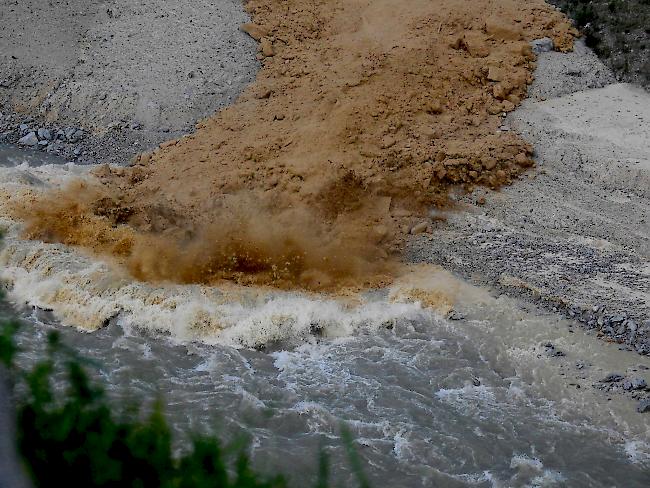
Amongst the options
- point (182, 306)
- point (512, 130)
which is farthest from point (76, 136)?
point (512, 130)

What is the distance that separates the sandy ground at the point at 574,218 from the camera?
899cm

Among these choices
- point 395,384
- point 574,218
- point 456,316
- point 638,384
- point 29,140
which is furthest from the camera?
point 29,140

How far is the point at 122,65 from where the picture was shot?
13.5m

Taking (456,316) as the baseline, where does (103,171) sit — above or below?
above

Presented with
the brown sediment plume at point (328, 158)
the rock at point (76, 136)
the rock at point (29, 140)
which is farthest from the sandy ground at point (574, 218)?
the rock at point (29, 140)

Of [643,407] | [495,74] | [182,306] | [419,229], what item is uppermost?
[495,74]

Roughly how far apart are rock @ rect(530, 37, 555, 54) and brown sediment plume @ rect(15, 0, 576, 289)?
22 cm

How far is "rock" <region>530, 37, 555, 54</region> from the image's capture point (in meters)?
13.1

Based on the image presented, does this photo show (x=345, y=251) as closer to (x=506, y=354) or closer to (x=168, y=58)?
(x=506, y=354)

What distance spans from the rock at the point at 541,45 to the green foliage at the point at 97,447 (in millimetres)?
11707

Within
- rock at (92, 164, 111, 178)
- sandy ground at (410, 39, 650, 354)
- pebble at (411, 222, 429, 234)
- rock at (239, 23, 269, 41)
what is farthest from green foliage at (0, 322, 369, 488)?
rock at (239, 23, 269, 41)

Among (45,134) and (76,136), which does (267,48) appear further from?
(45,134)

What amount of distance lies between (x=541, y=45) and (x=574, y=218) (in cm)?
419

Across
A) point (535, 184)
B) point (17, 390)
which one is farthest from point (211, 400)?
point (535, 184)
